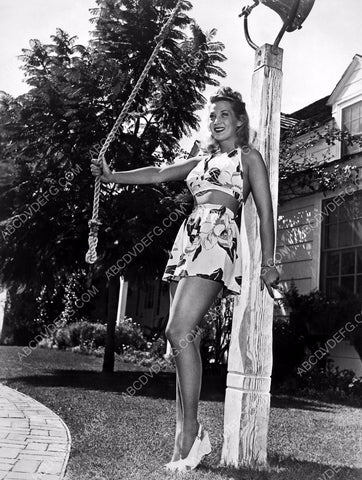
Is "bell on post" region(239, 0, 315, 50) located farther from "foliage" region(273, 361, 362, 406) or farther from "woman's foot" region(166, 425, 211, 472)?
"foliage" region(273, 361, 362, 406)

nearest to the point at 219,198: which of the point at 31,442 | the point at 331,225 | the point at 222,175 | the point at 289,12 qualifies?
the point at 222,175

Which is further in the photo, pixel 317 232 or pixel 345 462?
pixel 317 232

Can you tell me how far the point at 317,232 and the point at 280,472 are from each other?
7.08m

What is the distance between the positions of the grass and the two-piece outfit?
101 centimetres

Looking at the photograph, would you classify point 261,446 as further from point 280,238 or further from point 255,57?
point 280,238

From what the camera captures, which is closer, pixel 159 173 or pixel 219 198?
pixel 219 198

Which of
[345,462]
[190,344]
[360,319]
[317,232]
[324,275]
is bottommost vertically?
[345,462]

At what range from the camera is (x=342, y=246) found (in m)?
9.10

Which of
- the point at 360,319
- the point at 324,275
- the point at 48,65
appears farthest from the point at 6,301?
the point at 360,319

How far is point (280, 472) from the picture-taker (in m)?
2.87

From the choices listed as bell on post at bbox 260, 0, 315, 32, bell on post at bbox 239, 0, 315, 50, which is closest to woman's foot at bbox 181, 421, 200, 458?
bell on post at bbox 239, 0, 315, 50

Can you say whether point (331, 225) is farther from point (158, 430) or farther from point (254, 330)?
point (254, 330)

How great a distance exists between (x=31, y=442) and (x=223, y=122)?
2497 millimetres

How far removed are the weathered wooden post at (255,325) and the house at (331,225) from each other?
574cm
